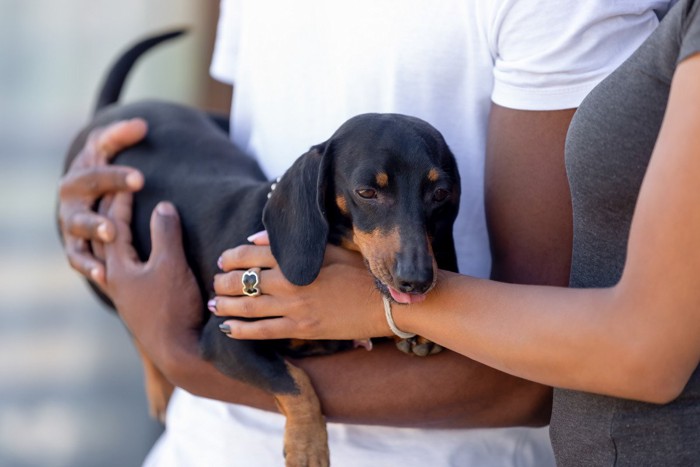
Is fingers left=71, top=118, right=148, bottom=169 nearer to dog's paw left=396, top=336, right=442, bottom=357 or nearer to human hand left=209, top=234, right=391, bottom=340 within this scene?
human hand left=209, top=234, right=391, bottom=340

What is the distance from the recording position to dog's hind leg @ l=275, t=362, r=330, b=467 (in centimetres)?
157

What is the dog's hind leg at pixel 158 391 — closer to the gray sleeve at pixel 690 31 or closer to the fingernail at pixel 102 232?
the fingernail at pixel 102 232

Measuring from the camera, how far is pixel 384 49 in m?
1.63

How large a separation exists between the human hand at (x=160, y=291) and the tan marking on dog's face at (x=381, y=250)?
0.42 m

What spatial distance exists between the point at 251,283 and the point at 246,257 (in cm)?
7

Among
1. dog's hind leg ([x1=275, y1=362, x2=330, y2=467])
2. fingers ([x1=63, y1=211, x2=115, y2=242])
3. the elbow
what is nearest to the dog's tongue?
dog's hind leg ([x1=275, y1=362, x2=330, y2=467])

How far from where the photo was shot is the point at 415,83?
1.63m

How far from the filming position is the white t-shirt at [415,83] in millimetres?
1428

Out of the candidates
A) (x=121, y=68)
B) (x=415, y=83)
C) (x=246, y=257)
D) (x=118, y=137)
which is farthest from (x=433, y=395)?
(x=121, y=68)

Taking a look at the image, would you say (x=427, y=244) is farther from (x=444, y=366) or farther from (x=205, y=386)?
(x=205, y=386)

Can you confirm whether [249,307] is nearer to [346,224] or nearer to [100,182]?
[346,224]

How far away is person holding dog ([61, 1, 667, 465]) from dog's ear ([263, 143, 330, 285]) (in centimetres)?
5

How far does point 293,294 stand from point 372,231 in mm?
177

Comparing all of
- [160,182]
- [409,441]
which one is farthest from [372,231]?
[160,182]
